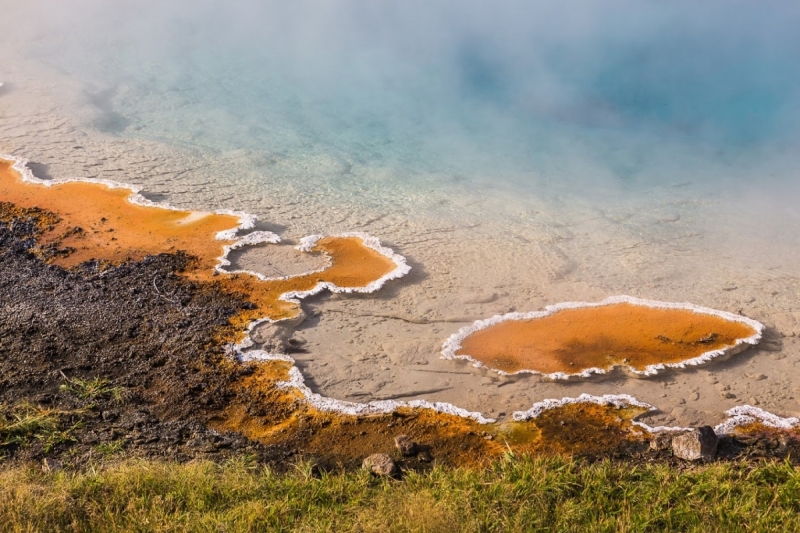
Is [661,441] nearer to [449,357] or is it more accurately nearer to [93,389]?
[449,357]

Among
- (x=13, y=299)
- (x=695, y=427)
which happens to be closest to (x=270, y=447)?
(x=695, y=427)

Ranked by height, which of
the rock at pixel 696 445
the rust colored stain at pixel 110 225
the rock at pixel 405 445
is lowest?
the rust colored stain at pixel 110 225

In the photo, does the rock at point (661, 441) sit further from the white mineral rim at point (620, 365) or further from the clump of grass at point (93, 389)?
the clump of grass at point (93, 389)

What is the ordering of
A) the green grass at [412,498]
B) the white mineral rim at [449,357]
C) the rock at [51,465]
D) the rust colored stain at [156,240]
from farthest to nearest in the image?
Answer: the rust colored stain at [156,240] < the white mineral rim at [449,357] < the rock at [51,465] < the green grass at [412,498]

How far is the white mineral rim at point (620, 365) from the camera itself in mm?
4660

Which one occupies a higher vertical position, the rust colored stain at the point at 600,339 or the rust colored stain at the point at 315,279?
the rust colored stain at the point at 600,339

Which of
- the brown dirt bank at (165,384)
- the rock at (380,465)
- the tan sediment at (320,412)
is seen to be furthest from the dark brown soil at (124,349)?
the rock at (380,465)

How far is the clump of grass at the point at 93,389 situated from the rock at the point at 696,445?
307 centimetres

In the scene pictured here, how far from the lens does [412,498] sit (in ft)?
11.1

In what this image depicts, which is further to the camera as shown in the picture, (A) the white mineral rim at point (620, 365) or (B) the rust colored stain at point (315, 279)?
(B) the rust colored stain at point (315, 279)

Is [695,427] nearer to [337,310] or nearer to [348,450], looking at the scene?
[348,450]

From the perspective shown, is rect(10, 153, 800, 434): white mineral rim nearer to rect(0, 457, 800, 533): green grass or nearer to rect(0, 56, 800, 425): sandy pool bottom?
rect(0, 56, 800, 425): sandy pool bottom

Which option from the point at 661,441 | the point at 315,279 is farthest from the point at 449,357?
the point at 315,279

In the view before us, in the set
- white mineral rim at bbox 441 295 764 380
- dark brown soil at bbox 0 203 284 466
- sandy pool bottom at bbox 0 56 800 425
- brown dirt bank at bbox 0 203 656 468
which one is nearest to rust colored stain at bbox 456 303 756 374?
white mineral rim at bbox 441 295 764 380
